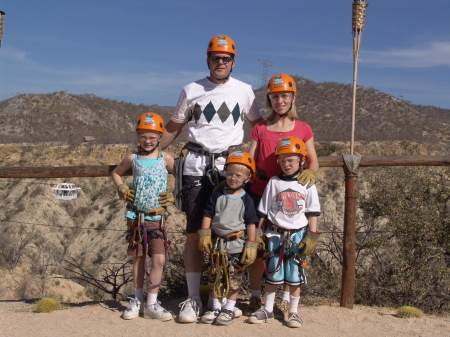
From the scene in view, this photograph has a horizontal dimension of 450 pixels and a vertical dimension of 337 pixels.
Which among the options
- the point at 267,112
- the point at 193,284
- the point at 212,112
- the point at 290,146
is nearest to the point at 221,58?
the point at 212,112

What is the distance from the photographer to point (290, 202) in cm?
379

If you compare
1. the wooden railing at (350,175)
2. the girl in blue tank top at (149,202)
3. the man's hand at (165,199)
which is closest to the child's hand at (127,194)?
the girl in blue tank top at (149,202)

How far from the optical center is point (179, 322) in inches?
159

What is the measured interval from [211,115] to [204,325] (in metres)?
1.78

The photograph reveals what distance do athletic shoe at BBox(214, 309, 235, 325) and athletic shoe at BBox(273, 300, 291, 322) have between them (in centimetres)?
43

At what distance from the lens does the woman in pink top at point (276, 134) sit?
3.88 m

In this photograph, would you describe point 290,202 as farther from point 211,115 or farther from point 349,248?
point 349,248

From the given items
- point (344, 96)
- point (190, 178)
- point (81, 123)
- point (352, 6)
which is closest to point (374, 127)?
point (344, 96)

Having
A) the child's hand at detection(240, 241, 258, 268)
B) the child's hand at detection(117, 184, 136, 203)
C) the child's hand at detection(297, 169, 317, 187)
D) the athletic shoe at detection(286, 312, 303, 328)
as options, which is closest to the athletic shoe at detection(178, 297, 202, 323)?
the child's hand at detection(240, 241, 258, 268)

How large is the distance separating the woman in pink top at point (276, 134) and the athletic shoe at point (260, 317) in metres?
0.13

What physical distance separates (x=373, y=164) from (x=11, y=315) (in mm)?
3808

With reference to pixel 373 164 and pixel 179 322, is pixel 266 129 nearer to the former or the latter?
pixel 373 164

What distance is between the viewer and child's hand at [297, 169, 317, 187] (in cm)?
377

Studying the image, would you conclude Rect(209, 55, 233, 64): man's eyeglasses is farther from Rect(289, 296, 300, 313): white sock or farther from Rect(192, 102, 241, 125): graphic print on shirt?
Rect(289, 296, 300, 313): white sock
